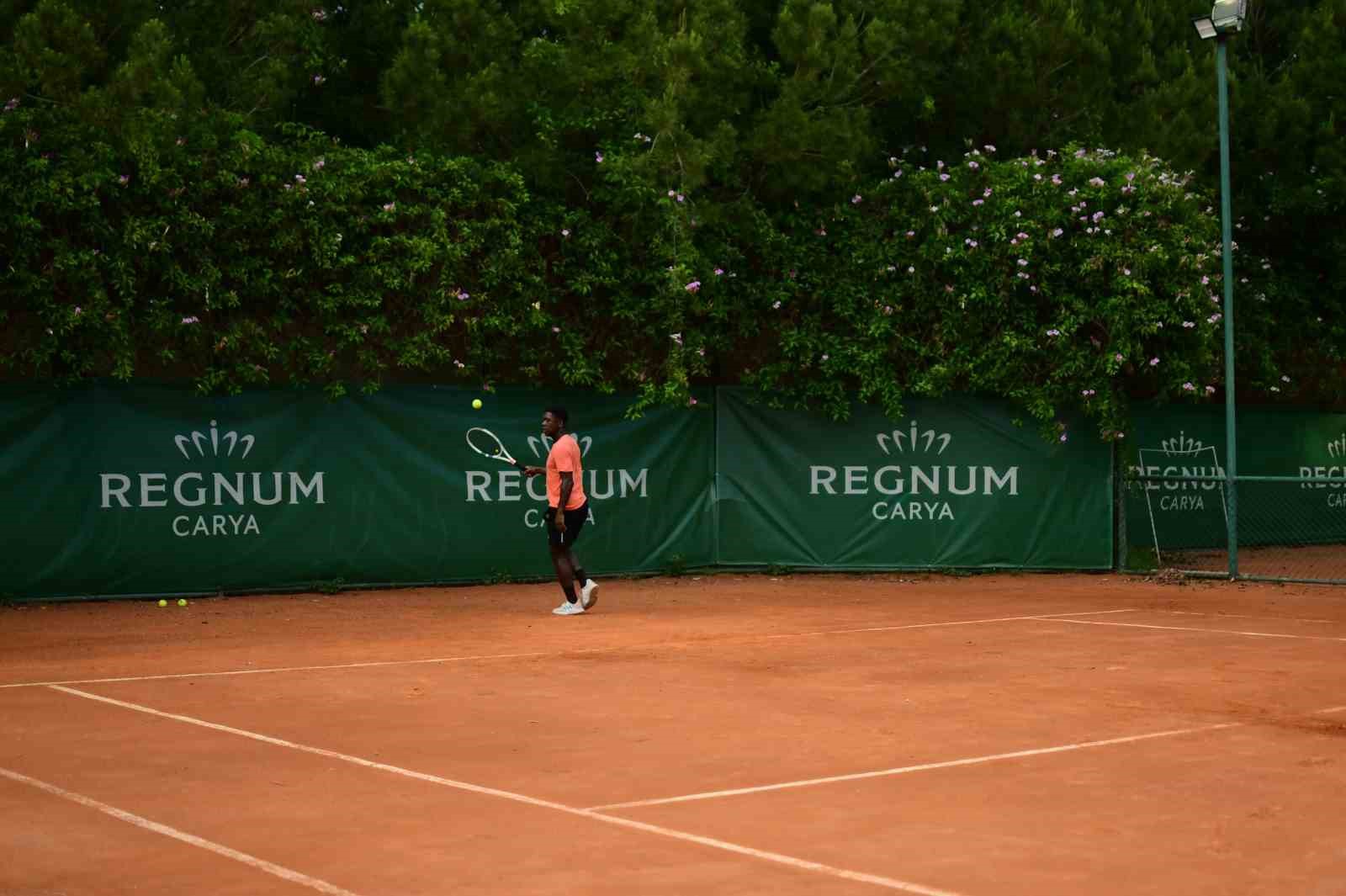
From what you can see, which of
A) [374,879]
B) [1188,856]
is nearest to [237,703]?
[374,879]

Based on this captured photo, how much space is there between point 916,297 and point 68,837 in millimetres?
14498

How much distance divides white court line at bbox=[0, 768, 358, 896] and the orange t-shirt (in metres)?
7.61

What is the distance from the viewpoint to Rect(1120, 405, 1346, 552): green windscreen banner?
22469 millimetres

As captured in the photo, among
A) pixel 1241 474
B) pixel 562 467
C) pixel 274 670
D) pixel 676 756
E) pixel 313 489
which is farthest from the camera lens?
Answer: pixel 1241 474

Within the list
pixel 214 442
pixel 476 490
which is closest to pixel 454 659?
pixel 214 442

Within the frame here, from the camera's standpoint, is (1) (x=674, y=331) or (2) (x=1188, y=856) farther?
(1) (x=674, y=331)

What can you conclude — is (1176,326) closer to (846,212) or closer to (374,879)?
(846,212)

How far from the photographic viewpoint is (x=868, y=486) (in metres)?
19.9

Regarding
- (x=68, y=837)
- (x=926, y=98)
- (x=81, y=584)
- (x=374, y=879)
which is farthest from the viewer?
(x=926, y=98)

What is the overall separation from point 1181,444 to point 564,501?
36.4 feet

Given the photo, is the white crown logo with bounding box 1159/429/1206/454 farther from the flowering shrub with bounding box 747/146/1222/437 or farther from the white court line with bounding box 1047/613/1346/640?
the white court line with bounding box 1047/613/1346/640

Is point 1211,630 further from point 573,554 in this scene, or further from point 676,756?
point 676,756

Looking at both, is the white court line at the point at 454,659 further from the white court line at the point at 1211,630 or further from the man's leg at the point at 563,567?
the man's leg at the point at 563,567

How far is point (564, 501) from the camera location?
49.5ft
